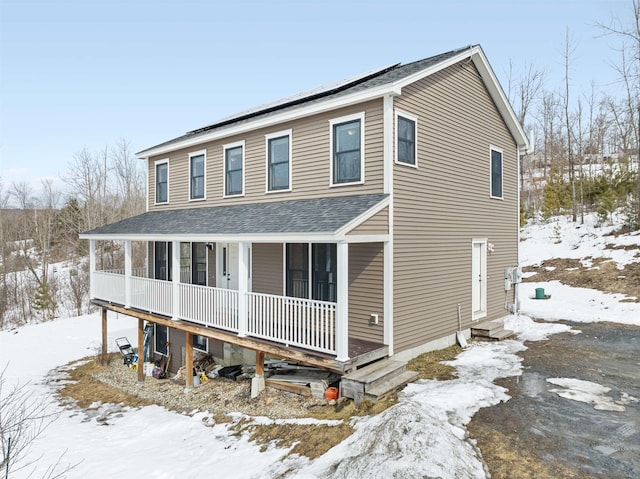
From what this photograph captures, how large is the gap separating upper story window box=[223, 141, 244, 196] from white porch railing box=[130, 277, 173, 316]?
11.9 ft

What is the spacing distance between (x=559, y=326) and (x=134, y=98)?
101ft

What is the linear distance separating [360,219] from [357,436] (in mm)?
3977

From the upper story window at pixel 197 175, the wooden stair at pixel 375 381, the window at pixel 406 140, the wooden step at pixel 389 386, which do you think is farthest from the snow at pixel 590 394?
the upper story window at pixel 197 175

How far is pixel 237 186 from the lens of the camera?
41.7 feet

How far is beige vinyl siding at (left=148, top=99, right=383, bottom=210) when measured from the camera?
356 inches

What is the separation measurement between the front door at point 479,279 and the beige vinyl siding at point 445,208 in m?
0.28

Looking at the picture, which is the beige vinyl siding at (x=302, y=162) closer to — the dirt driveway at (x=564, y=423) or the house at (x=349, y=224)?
the house at (x=349, y=224)

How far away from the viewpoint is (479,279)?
1221 centimetres

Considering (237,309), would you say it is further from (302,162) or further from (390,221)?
(390,221)

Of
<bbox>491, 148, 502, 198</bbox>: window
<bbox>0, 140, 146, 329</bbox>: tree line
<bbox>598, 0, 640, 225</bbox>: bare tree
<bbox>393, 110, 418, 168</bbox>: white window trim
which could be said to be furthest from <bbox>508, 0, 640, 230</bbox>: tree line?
<bbox>0, 140, 146, 329</bbox>: tree line

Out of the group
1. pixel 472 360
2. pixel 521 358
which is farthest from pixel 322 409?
pixel 521 358

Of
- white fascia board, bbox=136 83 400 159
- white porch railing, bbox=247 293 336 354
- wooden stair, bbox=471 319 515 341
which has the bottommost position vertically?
wooden stair, bbox=471 319 515 341

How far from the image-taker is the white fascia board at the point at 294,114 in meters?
8.71

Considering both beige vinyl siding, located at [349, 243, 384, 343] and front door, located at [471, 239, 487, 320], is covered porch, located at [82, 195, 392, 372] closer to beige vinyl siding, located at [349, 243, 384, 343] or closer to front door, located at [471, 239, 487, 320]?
beige vinyl siding, located at [349, 243, 384, 343]
